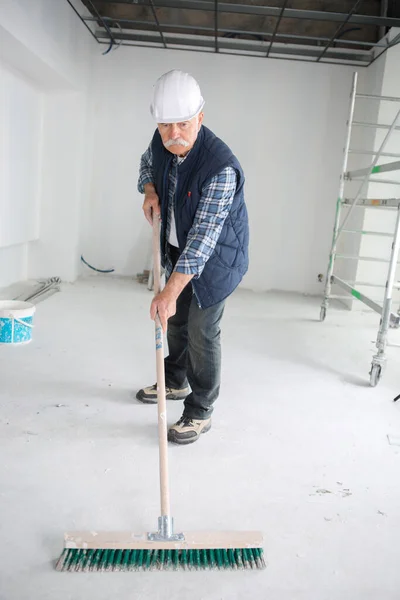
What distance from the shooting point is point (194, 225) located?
155 cm

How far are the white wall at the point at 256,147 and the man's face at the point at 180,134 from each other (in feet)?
10.8

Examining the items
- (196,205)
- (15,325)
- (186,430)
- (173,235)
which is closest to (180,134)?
(196,205)

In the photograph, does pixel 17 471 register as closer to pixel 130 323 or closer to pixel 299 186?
pixel 130 323

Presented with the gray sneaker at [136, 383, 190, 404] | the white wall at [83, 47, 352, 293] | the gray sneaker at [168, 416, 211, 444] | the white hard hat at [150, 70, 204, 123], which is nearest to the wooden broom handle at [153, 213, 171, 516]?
the gray sneaker at [168, 416, 211, 444]

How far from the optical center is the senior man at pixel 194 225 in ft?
4.94

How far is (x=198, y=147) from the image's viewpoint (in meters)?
1.62

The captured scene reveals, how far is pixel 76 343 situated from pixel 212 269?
55.9 inches

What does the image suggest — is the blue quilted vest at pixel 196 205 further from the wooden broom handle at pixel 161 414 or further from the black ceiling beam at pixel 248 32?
the black ceiling beam at pixel 248 32

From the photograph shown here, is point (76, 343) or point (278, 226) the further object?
point (278, 226)

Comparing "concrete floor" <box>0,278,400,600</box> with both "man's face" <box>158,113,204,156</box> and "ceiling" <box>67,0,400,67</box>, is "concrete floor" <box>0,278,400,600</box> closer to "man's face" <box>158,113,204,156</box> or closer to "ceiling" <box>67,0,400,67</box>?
"man's face" <box>158,113,204,156</box>

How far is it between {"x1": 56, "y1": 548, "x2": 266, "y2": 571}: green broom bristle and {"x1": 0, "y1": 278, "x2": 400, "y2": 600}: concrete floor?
0.07 ft

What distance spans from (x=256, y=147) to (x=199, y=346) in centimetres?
336

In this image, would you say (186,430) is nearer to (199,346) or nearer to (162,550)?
(199,346)

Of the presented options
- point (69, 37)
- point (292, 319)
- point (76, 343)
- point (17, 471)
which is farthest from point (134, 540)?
point (69, 37)
